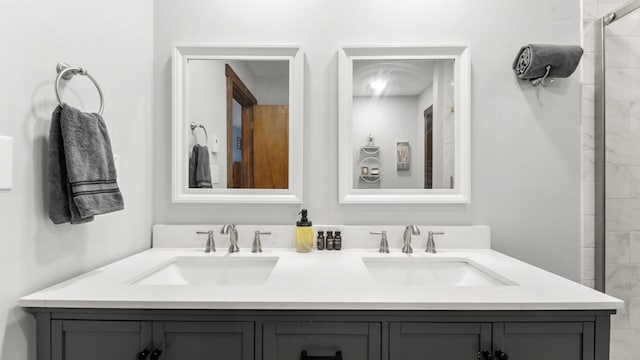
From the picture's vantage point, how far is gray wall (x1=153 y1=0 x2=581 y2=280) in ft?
4.99

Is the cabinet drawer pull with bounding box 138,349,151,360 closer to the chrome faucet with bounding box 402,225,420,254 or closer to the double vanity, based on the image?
the double vanity

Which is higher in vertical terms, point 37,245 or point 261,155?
point 261,155

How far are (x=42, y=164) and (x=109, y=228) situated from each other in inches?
14.6

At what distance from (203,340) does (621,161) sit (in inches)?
75.1

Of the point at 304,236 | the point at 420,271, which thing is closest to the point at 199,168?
the point at 304,236

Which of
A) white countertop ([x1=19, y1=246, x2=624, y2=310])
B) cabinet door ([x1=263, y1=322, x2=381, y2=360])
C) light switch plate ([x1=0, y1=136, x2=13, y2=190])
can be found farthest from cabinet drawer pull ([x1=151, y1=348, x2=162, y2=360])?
light switch plate ([x1=0, y1=136, x2=13, y2=190])

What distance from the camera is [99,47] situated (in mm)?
1208

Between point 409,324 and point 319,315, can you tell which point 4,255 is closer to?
point 319,315

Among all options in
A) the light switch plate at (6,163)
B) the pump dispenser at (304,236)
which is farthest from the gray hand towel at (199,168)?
the light switch plate at (6,163)

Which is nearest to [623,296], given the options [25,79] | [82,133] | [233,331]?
[233,331]

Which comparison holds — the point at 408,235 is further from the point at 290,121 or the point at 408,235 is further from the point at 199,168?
the point at 199,168

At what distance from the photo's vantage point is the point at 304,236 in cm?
145

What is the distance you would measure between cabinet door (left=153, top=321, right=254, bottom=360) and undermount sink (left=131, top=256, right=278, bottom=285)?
44 cm

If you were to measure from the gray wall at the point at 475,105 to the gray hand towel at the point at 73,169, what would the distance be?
53 cm
